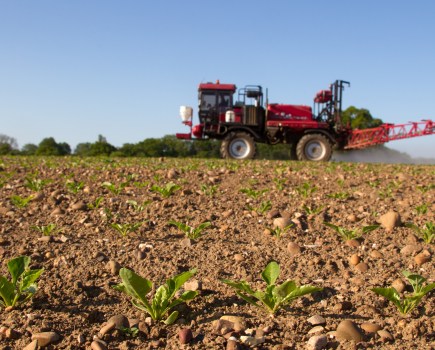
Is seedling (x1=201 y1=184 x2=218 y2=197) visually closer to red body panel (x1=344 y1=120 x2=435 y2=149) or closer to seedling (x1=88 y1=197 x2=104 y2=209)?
seedling (x1=88 y1=197 x2=104 y2=209)

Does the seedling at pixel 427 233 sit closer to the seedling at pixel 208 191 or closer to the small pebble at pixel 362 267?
the small pebble at pixel 362 267

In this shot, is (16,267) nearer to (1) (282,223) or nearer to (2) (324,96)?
(1) (282,223)

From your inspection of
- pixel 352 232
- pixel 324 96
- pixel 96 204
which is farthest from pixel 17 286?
pixel 324 96

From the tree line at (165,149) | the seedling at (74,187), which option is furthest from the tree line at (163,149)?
the seedling at (74,187)

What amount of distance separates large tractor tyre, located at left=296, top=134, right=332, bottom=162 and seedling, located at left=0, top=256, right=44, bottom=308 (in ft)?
42.7

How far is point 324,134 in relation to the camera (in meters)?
15.0

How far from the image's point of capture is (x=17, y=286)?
2236 mm

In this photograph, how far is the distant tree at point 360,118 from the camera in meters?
36.3

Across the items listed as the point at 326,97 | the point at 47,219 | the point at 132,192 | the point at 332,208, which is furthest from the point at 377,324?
the point at 326,97

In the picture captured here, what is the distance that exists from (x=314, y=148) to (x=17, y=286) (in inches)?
530

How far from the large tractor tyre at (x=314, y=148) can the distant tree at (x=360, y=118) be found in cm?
2268

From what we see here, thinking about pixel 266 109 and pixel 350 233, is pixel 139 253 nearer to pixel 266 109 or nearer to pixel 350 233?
pixel 350 233

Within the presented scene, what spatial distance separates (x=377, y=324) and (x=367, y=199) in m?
3.05

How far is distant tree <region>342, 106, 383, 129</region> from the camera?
119ft
